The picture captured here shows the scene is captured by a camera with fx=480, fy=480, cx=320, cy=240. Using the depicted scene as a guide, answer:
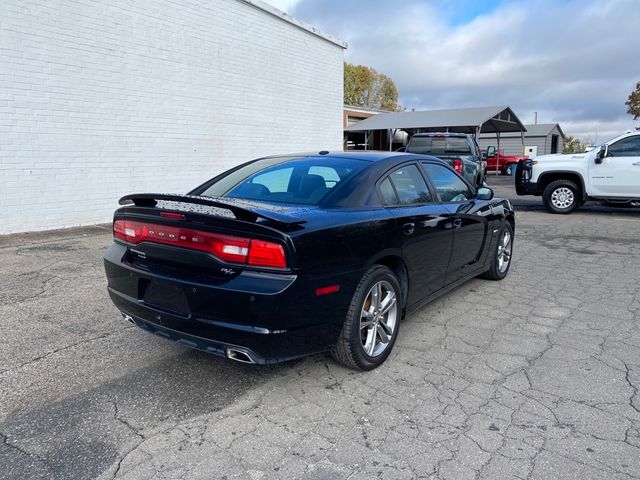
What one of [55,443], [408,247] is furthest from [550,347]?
[55,443]

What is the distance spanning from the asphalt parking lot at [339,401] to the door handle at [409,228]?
3.02ft

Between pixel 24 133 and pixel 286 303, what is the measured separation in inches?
306

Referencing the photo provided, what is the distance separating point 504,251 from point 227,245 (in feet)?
13.4

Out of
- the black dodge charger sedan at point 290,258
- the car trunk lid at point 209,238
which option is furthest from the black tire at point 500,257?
the car trunk lid at point 209,238

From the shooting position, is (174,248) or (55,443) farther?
(174,248)

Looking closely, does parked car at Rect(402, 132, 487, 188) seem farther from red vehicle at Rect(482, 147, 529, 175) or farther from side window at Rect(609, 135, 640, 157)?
red vehicle at Rect(482, 147, 529, 175)

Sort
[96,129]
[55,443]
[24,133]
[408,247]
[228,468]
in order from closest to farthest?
[228,468], [55,443], [408,247], [24,133], [96,129]

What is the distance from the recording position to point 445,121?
83.2 feet

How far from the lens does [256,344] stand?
105 inches

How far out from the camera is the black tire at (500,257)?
5477 millimetres

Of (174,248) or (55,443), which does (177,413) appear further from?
(174,248)

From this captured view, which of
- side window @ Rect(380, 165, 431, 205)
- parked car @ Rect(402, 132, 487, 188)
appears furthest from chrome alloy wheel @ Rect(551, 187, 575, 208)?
side window @ Rect(380, 165, 431, 205)

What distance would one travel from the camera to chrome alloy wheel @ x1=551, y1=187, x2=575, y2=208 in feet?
38.1

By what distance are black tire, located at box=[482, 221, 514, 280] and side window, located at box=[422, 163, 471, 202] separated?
36.2 inches
